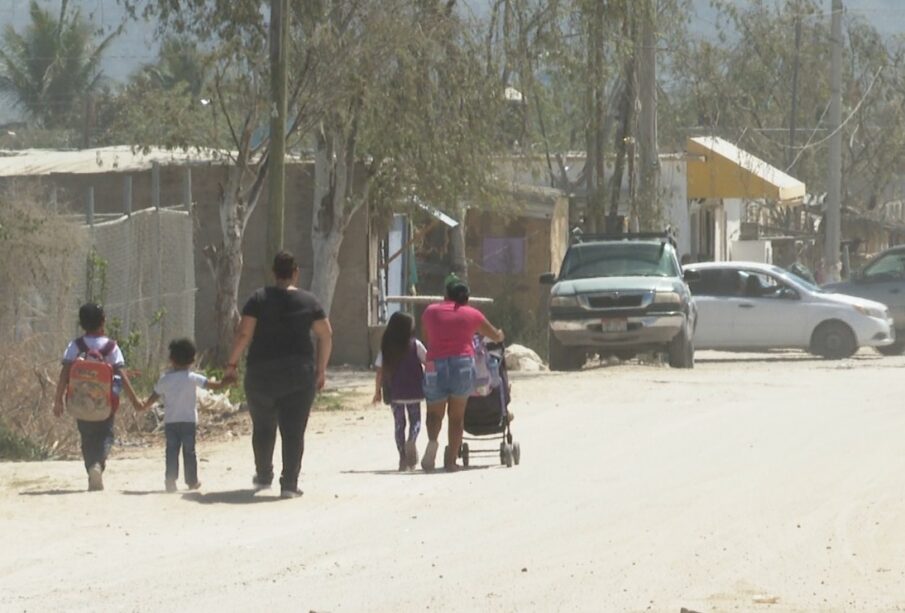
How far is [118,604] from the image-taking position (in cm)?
872

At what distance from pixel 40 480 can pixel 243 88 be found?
10.2 meters

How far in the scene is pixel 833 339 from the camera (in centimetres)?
2894

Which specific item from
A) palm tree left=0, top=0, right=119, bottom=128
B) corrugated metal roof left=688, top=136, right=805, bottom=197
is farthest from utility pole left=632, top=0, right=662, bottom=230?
palm tree left=0, top=0, right=119, bottom=128

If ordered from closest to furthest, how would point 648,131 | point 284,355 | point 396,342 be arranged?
point 284,355 → point 396,342 → point 648,131

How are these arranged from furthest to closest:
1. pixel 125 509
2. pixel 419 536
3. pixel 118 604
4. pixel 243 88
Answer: pixel 243 88, pixel 125 509, pixel 419 536, pixel 118 604

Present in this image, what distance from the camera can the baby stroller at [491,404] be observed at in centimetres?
1439

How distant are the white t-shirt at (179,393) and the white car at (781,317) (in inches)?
656

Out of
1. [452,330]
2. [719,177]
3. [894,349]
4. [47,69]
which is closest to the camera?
[452,330]

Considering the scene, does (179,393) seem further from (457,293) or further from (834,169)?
(834,169)

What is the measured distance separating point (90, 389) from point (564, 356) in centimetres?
A: 1379

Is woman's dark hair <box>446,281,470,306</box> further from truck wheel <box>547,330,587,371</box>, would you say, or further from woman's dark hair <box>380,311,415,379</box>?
truck wheel <box>547,330,587,371</box>

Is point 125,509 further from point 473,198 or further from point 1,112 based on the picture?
point 1,112

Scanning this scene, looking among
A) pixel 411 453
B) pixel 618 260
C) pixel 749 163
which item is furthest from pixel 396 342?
pixel 749 163

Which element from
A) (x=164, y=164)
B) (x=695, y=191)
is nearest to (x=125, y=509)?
(x=164, y=164)
